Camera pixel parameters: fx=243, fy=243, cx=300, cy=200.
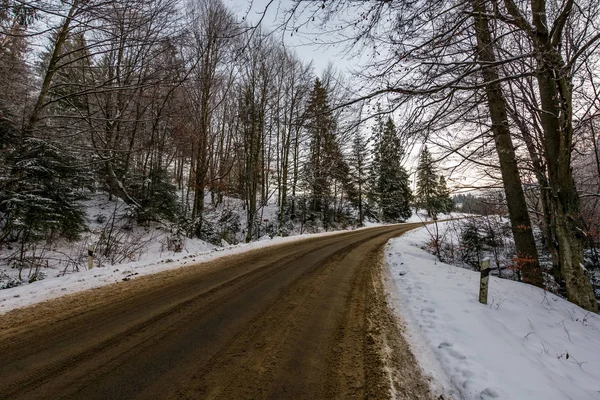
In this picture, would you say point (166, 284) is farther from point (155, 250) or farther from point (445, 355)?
point (155, 250)

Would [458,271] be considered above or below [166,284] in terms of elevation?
below

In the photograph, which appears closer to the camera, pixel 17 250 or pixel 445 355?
pixel 445 355

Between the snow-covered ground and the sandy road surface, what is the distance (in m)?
0.36

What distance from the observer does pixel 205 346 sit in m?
2.44

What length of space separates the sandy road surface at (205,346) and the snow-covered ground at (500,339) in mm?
360

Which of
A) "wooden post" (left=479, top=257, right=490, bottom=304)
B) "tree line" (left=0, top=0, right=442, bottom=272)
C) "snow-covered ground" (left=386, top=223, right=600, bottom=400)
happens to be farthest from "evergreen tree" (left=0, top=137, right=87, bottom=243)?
"wooden post" (left=479, top=257, right=490, bottom=304)

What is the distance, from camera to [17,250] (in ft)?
22.3

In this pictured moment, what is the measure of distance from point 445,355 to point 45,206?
10524mm

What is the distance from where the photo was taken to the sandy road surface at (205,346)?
188cm

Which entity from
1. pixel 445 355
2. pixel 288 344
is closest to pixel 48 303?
pixel 288 344

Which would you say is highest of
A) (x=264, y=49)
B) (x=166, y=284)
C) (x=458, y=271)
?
(x=264, y=49)

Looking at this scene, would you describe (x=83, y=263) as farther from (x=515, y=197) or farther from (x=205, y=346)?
(x=515, y=197)

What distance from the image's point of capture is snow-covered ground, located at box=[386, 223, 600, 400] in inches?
85.7

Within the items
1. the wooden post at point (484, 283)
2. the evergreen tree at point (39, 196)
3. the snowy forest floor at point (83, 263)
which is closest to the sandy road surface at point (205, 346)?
the snowy forest floor at point (83, 263)
